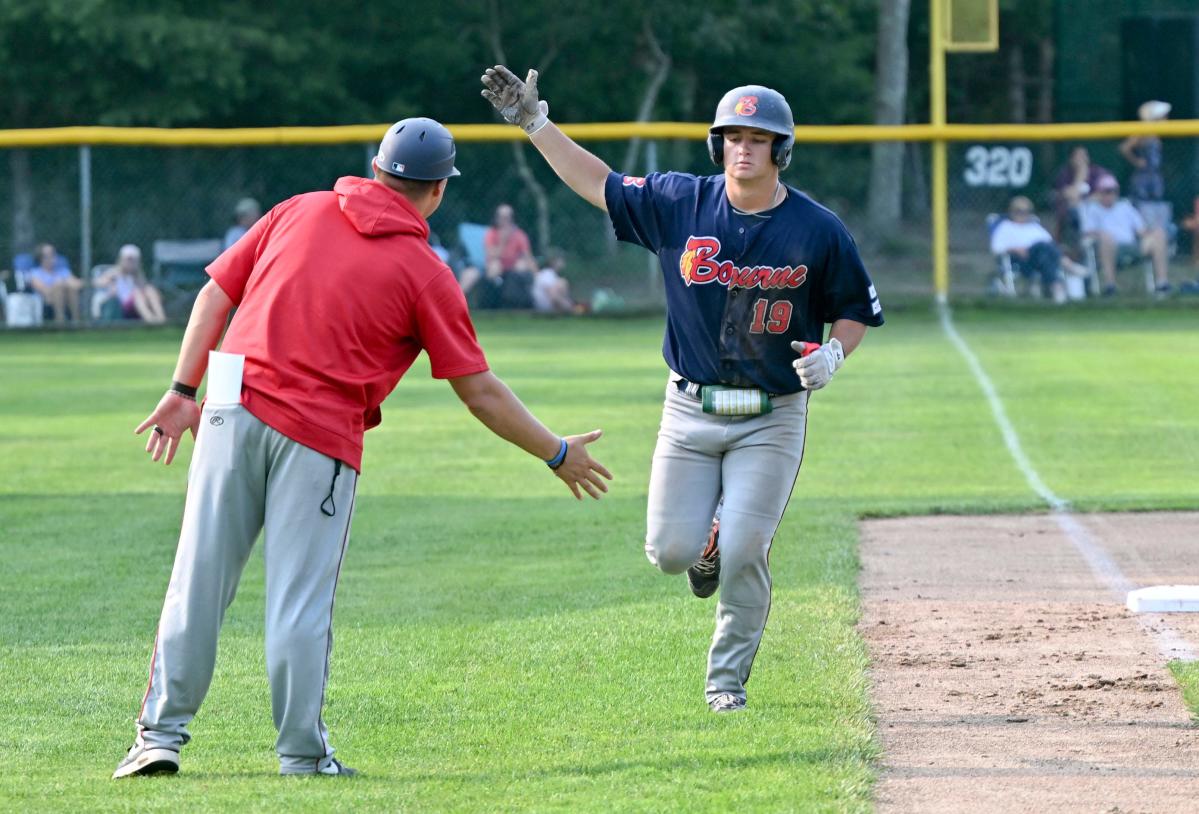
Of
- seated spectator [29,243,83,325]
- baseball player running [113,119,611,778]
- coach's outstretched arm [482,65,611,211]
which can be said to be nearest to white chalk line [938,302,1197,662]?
coach's outstretched arm [482,65,611,211]

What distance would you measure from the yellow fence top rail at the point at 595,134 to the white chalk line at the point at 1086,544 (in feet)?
25.6

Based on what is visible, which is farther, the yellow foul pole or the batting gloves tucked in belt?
the yellow foul pole

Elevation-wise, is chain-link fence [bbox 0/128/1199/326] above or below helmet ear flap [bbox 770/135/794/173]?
above

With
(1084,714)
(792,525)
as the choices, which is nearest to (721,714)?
(1084,714)

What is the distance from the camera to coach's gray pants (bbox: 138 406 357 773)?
506 cm

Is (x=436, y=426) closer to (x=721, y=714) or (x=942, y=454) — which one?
(x=942, y=454)

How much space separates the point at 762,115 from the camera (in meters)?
5.88

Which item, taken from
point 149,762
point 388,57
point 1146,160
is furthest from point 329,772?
point 388,57

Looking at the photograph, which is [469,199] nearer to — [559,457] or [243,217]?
[243,217]

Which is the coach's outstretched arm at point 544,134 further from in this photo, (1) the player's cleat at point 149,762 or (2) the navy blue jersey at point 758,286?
(1) the player's cleat at point 149,762

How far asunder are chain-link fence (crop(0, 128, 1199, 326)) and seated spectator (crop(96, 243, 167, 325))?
11.6 inches

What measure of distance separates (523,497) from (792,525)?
2022 mm

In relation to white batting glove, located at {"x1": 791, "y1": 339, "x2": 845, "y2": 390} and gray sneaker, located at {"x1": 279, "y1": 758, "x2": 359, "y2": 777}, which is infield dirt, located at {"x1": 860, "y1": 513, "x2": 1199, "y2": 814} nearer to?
white batting glove, located at {"x1": 791, "y1": 339, "x2": 845, "y2": 390}

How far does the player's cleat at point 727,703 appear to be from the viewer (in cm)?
594
